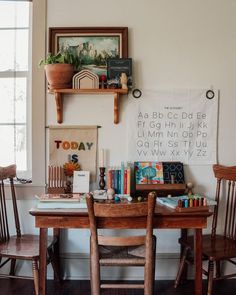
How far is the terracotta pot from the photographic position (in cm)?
245

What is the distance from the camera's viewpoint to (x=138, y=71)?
2.64m

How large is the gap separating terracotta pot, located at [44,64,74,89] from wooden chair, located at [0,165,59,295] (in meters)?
0.70

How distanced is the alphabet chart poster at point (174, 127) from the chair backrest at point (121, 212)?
0.86 m

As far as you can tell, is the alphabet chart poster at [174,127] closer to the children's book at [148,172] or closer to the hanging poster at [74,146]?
the children's book at [148,172]

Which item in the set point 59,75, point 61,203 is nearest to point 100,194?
point 61,203

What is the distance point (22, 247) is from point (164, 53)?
1.76 m

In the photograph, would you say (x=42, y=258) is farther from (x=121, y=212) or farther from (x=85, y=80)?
(x=85, y=80)

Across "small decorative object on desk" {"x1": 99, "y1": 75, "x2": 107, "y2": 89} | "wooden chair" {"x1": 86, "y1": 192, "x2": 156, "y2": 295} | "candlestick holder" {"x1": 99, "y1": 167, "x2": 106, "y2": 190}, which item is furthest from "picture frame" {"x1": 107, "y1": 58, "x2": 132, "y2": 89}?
"wooden chair" {"x1": 86, "y1": 192, "x2": 156, "y2": 295}

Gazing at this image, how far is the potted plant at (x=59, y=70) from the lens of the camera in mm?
2455

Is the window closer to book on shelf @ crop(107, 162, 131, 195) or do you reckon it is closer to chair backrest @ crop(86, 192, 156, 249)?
book on shelf @ crop(107, 162, 131, 195)

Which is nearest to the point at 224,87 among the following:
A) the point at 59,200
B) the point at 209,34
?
the point at 209,34

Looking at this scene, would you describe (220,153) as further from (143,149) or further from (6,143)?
(6,143)

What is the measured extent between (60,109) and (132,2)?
99cm

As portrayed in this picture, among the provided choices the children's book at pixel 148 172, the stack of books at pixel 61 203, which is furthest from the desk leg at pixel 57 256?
the children's book at pixel 148 172
